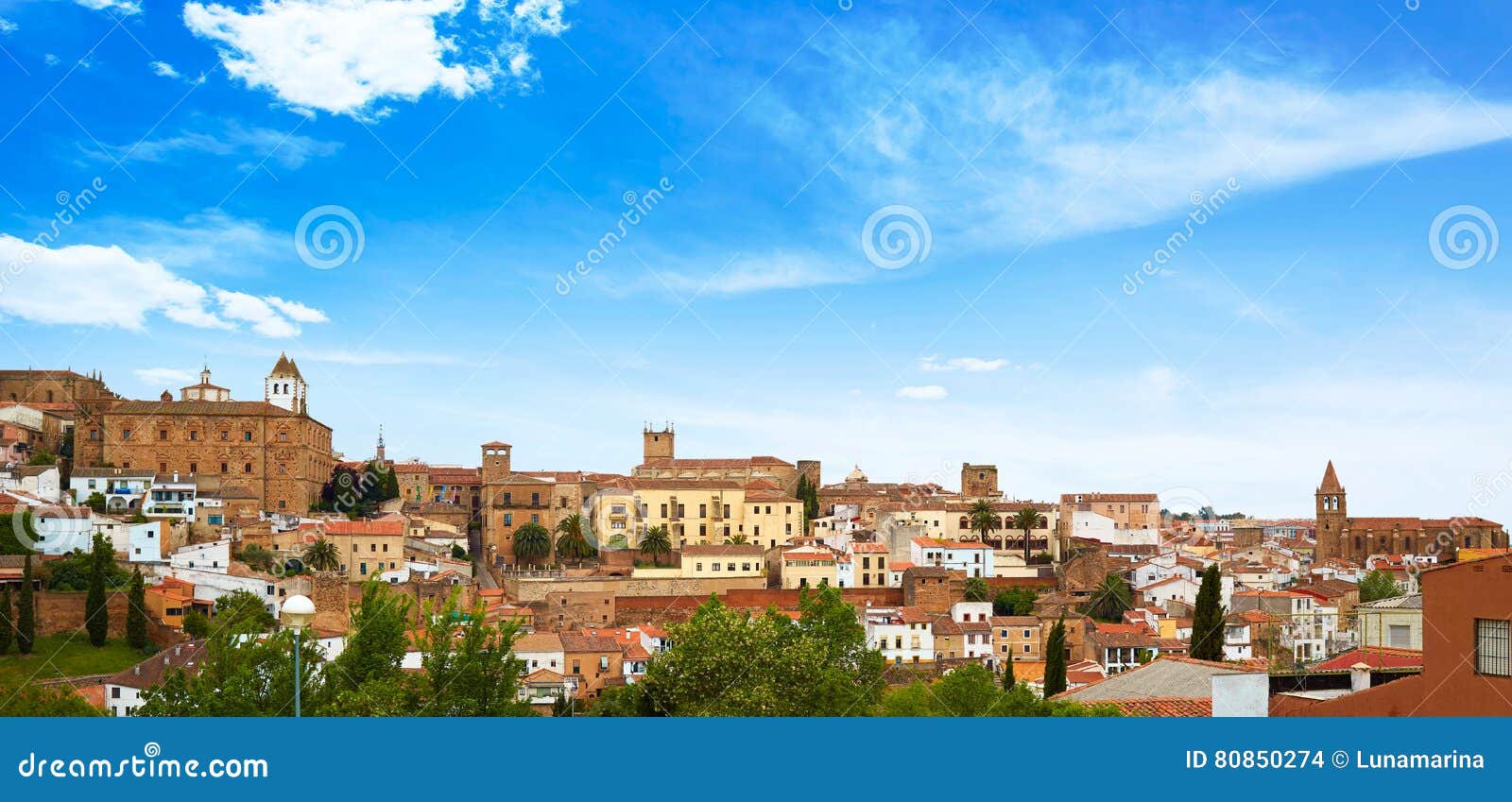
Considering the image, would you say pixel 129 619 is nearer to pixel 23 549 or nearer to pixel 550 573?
pixel 23 549

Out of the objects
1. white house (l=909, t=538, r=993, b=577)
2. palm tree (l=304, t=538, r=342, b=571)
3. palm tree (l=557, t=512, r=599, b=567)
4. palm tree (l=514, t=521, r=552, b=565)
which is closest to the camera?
palm tree (l=304, t=538, r=342, b=571)

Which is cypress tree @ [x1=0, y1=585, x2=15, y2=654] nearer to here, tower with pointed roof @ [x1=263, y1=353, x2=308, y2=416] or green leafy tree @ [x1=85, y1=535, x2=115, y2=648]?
green leafy tree @ [x1=85, y1=535, x2=115, y2=648]

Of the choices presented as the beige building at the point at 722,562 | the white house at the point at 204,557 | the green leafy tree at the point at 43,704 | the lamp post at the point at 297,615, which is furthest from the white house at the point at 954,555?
the lamp post at the point at 297,615

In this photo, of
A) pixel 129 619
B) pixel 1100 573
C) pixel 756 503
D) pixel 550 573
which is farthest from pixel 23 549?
pixel 1100 573

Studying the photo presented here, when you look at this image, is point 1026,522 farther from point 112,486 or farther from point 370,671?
point 370,671

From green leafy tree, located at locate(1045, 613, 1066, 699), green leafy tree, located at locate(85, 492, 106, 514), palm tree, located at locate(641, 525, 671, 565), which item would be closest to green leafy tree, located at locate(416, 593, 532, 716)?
green leafy tree, located at locate(1045, 613, 1066, 699)
